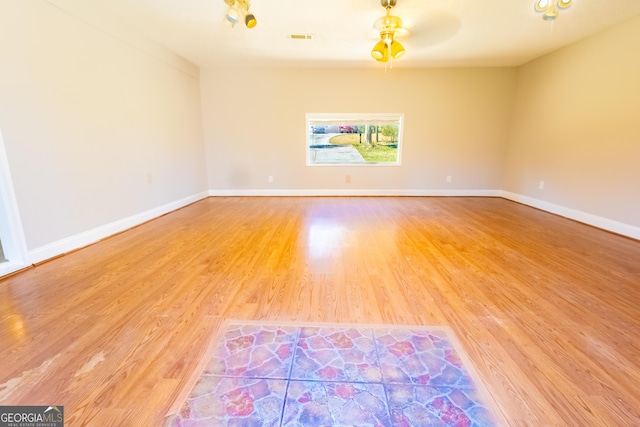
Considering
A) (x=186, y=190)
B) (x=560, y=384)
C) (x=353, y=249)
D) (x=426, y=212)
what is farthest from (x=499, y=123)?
(x=186, y=190)

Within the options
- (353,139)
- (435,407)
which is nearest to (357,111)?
(353,139)

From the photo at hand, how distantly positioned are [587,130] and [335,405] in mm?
4659

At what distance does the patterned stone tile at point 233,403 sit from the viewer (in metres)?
0.98

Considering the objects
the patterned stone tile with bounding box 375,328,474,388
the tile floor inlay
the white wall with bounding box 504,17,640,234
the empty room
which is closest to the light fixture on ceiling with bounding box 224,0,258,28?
the empty room

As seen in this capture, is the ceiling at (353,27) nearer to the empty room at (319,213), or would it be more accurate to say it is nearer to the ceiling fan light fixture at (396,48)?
the empty room at (319,213)

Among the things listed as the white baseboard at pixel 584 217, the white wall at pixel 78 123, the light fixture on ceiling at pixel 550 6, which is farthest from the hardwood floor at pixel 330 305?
the light fixture on ceiling at pixel 550 6

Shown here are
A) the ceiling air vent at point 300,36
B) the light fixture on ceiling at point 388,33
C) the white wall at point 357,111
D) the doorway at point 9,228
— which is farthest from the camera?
the white wall at point 357,111

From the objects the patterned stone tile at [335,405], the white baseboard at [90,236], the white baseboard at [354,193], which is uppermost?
the white baseboard at [354,193]

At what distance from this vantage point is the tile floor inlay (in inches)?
39.2

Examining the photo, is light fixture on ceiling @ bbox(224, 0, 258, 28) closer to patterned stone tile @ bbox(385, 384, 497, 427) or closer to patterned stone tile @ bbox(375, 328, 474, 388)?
patterned stone tile @ bbox(375, 328, 474, 388)

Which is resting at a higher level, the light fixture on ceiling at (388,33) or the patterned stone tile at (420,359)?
the light fixture on ceiling at (388,33)

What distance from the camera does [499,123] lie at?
5.17 metres

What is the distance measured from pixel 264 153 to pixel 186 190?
1581 millimetres

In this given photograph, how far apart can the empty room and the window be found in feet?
0.13
